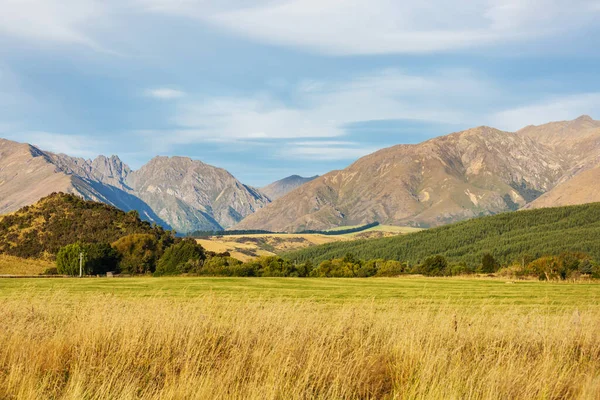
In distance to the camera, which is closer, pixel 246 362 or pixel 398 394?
pixel 398 394

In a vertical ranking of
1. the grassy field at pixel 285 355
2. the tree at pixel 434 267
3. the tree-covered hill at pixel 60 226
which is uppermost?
the tree-covered hill at pixel 60 226

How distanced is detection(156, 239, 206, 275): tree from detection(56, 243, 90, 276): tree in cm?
1374

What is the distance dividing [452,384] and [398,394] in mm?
1131

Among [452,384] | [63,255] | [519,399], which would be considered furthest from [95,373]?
[63,255]

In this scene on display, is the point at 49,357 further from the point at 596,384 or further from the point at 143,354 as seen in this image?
the point at 596,384

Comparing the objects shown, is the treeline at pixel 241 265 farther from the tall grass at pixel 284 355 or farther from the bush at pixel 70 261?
the tall grass at pixel 284 355

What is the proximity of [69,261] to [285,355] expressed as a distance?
9202 cm

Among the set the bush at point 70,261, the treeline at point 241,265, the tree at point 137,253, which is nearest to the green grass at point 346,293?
the treeline at point 241,265

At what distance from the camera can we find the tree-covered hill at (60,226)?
126125 mm

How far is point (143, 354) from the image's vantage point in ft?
39.5

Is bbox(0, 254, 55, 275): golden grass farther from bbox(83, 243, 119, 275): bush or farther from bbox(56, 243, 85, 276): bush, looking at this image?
bbox(83, 243, 119, 275): bush

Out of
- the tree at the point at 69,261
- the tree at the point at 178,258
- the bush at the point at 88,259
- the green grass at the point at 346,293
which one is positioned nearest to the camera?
the green grass at the point at 346,293

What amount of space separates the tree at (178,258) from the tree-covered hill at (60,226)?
18626 mm

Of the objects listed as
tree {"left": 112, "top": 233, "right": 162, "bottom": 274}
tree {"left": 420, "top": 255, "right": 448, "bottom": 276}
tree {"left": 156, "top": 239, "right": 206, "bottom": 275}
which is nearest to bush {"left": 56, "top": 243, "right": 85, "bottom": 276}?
tree {"left": 112, "top": 233, "right": 162, "bottom": 274}
